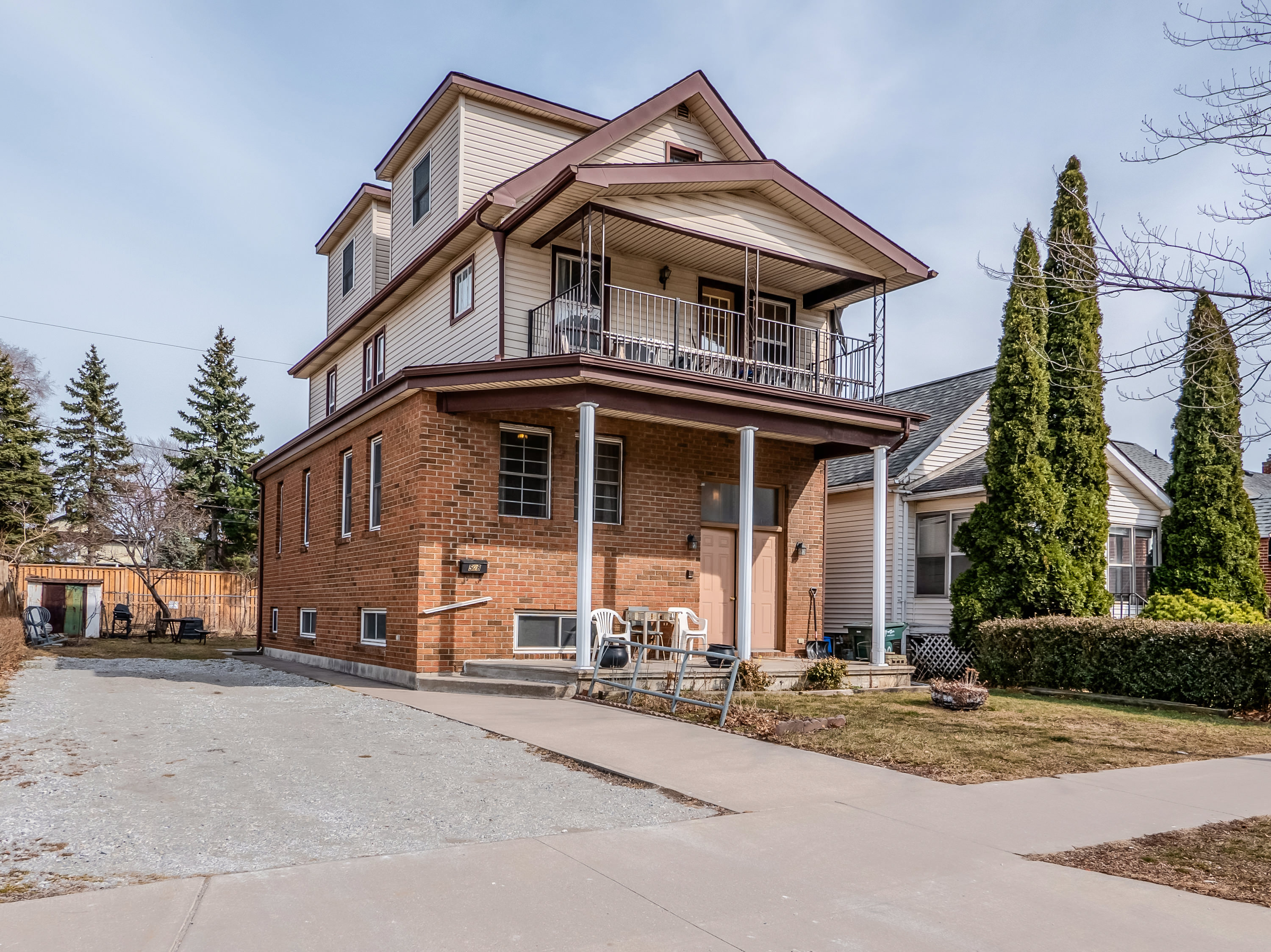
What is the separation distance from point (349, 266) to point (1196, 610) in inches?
737

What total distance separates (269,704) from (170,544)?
32.8 metres

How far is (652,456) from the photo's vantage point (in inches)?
607

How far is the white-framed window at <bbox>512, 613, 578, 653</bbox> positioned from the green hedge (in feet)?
23.1

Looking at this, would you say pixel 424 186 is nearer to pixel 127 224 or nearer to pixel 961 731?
pixel 127 224

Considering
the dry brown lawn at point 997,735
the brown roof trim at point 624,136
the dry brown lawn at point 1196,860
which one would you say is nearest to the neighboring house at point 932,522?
the dry brown lawn at point 997,735

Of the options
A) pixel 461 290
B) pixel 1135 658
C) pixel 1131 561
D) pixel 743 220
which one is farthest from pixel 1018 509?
pixel 461 290

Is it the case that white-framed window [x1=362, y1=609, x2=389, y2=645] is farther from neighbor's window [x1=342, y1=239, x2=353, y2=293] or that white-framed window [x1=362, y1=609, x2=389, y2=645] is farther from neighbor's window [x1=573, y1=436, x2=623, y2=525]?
neighbor's window [x1=342, y1=239, x2=353, y2=293]

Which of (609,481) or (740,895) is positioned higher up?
(609,481)

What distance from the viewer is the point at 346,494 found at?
16.9 meters

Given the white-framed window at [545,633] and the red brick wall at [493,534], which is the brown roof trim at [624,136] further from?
the white-framed window at [545,633]

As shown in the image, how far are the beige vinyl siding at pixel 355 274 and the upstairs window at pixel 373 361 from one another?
1.14 meters

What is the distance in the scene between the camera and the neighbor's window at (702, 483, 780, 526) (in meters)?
16.0

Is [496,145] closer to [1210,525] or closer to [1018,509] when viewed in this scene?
[1018,509]

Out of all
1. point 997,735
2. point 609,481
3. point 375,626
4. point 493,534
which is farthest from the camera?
point 375,626
